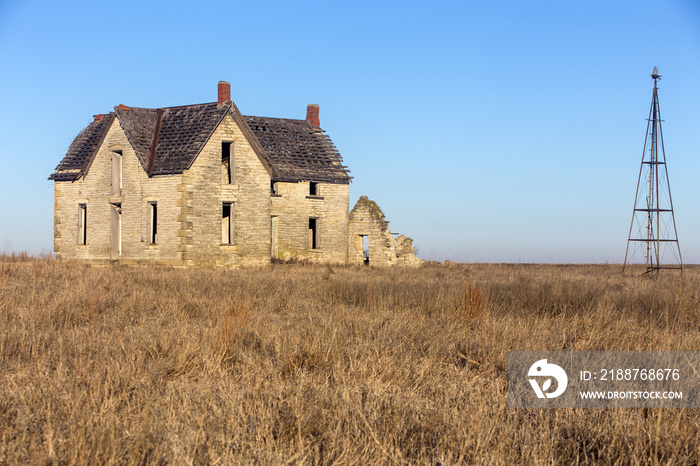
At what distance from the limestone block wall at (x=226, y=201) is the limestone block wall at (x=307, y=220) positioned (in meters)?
2.45

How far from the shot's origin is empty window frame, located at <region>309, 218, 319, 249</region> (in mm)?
28134

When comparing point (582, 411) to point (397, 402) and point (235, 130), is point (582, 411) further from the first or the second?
point (235, 130)

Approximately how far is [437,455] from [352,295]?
7.51m

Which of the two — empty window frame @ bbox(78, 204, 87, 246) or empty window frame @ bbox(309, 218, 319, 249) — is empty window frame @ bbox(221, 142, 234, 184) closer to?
empty window frame @ bbox(309, 218, 319, 249)

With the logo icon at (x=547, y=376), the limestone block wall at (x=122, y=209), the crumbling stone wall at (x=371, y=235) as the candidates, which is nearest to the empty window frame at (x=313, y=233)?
the crumbling stone wall at (x=371, y=235)

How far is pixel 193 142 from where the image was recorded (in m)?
23.3

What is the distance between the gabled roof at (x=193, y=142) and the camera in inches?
922

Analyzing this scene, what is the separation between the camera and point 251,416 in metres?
4.02

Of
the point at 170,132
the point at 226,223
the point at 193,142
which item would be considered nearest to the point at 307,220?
the point at 226,223

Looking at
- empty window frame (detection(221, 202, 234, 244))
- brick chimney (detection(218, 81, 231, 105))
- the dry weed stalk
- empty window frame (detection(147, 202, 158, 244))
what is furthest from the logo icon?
brick chimney (detection(218, 81, 231, 105))

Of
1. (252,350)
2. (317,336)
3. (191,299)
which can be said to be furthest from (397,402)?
(191,299)

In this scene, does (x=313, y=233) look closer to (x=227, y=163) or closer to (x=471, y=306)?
(x=227, y=163)

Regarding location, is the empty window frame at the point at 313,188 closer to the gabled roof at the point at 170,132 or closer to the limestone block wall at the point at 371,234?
the limestone block wall at the point at 371,234

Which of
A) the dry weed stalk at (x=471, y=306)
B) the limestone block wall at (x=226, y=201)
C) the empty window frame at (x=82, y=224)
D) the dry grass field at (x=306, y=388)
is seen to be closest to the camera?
the dry grass field at (x=306, y=388)
